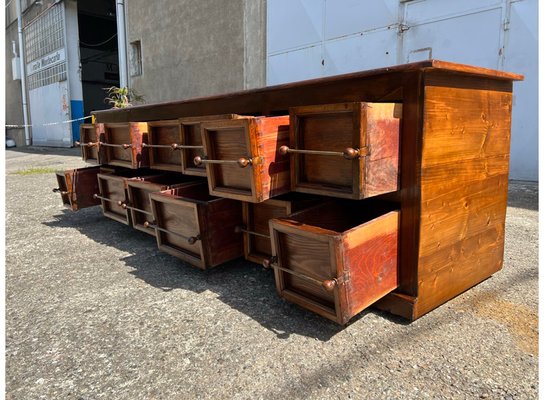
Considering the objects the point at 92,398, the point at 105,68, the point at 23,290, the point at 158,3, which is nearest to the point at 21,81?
the point at 105,68

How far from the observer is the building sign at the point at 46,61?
14.4m

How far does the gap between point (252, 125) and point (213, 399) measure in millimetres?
986

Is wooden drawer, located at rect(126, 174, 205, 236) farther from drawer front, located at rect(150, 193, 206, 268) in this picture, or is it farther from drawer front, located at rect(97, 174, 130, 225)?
drawer front, located at rect(150, 193, 206, 268)

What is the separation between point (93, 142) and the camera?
3.26 meters

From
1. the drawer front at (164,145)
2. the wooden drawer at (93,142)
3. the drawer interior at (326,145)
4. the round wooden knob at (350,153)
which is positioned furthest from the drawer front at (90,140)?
the round wooden knob at (350,153)

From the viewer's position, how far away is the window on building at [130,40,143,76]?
12.0 m

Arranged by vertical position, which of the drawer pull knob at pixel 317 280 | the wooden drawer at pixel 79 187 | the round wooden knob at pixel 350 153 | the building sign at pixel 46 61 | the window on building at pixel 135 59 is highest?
the building sign at pixel 46 61

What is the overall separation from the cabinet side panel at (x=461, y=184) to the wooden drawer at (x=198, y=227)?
1.00 metres

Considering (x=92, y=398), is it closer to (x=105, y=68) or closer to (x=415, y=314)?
(x=415, y=314)

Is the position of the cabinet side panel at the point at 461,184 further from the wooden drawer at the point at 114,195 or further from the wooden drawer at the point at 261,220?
the wooden drawer at the point at 114,195

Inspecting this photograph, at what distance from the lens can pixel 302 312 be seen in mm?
1742

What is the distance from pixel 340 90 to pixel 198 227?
37.9 inches

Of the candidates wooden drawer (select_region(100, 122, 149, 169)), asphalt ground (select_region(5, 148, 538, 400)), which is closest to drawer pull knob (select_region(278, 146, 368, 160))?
asphalt ground (select_region(5, 148, 538, 400))

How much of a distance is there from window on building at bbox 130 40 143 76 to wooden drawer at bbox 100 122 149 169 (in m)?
9.90
